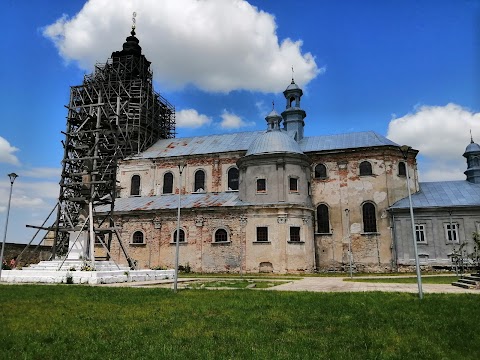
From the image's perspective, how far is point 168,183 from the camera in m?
41.5

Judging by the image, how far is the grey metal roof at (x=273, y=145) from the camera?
34469mm

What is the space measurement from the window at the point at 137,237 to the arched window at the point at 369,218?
2038cm

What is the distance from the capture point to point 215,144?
42.3 metres

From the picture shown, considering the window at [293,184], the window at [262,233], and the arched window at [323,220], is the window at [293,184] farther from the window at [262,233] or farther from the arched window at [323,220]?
the window at [262,233]

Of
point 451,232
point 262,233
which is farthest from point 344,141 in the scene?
point 262,233

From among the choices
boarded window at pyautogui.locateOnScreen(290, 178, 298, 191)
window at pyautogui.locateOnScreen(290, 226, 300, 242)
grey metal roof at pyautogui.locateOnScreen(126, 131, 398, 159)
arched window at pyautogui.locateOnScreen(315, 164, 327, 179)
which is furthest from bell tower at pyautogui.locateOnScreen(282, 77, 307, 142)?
window at pyautogui.locateOnScreen(290, 226, 300, 242)

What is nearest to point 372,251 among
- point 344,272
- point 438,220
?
point 344,272

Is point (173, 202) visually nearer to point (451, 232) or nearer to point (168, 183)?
point (168, 183)

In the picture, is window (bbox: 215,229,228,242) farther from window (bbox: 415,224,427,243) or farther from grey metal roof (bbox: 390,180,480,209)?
window (bbox: 415,224,427,243)

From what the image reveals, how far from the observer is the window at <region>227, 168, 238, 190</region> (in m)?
38.8

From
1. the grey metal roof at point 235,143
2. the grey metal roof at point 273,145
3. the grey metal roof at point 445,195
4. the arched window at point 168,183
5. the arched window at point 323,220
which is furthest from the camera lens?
the arched window at point 168,183

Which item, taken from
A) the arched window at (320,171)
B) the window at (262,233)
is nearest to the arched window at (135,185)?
the window at (262,233)

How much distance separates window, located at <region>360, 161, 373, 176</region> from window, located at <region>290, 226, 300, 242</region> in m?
8.78

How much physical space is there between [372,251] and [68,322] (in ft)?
96.2
